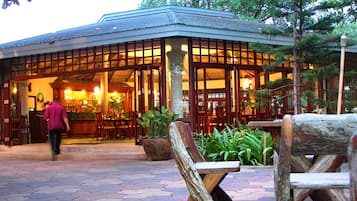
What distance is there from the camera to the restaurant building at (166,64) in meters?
10.8

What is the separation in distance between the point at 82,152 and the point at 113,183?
509 centimetres

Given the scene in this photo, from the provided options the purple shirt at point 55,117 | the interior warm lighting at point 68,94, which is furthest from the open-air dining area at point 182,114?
the interior warm lighting at point 68,94

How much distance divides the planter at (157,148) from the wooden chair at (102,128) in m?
5.24

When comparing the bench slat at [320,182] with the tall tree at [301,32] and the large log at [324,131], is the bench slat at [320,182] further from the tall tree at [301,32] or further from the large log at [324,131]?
the tall tree at [301,32]

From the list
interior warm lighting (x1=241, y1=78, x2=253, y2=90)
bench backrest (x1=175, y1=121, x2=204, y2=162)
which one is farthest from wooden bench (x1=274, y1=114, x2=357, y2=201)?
interior warm lighting (x1=241, y1=78, x2=253, y2=90)

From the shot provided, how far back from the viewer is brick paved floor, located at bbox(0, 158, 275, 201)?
510cm

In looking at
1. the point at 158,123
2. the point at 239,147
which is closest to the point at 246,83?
the point at 158,123

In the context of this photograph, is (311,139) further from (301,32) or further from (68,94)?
(68,94)

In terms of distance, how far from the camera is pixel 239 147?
25.9 ft

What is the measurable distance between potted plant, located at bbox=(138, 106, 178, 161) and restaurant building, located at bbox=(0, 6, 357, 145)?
151 cm

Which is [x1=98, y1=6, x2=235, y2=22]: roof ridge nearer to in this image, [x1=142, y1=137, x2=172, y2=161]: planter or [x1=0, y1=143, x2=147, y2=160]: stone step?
[x1=0, y1=143, x2=147, y2=160]: stone step

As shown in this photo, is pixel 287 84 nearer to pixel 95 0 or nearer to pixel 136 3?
pixel 136 3

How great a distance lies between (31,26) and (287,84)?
85.1 ft

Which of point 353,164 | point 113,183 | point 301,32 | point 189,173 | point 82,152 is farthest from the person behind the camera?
point 82,152
